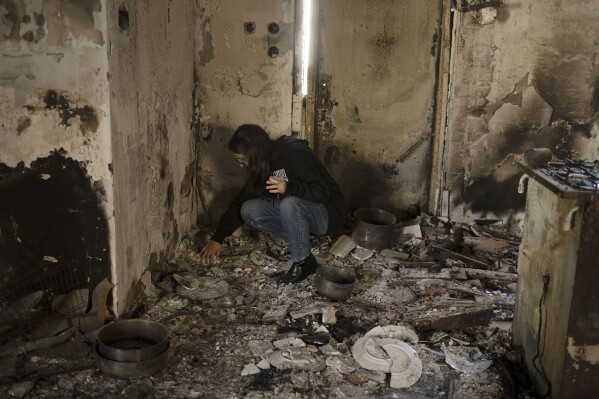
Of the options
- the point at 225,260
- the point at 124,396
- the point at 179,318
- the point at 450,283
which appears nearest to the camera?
the point at 124,396

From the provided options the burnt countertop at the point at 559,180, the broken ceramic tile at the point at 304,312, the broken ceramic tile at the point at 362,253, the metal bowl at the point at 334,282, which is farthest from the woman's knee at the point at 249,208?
the burnt countertop at the point at 559,180

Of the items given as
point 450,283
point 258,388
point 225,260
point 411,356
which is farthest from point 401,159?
point 258,388

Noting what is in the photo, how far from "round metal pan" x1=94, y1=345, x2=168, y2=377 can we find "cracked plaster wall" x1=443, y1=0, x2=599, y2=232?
141 inches

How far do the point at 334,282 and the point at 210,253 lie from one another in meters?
1.05

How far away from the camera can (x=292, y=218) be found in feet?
14.9

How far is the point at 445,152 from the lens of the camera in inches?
226

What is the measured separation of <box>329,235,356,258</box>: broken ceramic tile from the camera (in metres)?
5.09

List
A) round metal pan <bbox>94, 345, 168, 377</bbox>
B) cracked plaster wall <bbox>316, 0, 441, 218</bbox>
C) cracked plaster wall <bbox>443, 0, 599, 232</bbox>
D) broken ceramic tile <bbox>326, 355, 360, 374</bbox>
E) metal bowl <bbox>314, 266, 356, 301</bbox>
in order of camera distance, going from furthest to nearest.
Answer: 1. cracked plaster wall <bbox>316, 0, 441, 218</bbox>
2. cracked plaster wall <bbox>443, 0, 599, 232</bbox>
3. metal bowl <bbox>314, 266, 356, 301</bbox>
4. broken ceramic tile <bbox>326, 355, 360, 374</bbox>
5. round metal pan <bbox>94, 345, 168, 377</bbox>

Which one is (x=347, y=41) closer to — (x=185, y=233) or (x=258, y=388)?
(x=185, y=233)

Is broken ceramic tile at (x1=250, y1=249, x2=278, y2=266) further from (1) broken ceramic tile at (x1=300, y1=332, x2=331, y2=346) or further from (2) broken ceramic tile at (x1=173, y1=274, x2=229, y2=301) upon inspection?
(1) broken ceramic tile at (x1=300, y1=332, x2=331, y2=346)

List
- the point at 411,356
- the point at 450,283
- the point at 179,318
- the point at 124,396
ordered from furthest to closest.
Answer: the point at 450,283 → the point at 179,318 → the point at 411,356 → the point at 124,396

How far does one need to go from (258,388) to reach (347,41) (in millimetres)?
3475

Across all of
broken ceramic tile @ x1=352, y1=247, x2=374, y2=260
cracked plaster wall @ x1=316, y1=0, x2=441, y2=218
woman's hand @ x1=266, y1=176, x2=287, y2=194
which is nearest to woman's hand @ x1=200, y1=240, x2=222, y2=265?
woman's hand @ x1=266, y1=176, x2=287, y2=194

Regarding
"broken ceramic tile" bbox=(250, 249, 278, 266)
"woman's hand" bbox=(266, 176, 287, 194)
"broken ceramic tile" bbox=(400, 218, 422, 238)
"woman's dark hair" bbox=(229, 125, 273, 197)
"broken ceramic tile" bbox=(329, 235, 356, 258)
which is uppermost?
"woman's dark hair" bbox=(229, 125, 273, 197)
